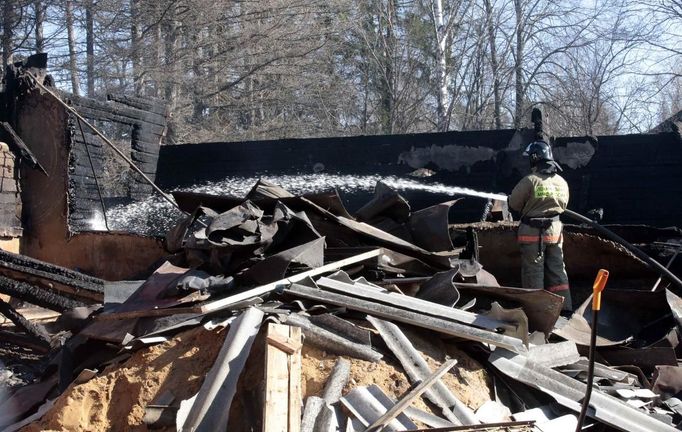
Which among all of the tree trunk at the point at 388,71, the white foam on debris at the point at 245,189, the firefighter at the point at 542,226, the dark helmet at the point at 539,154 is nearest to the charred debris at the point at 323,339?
the firefighter at the point at 542,226

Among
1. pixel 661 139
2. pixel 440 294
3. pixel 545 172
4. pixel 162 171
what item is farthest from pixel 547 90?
pixel 440 294

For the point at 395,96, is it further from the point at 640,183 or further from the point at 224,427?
the point at 224,427

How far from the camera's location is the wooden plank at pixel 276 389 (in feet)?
13.4

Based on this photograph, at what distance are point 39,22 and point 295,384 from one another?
16427 millimetres

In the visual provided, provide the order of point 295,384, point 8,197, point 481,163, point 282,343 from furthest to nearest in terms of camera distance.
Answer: point 481,163 → point 8,197 → point 282,343 → point 295,384

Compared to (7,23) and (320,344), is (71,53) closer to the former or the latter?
(7,23)

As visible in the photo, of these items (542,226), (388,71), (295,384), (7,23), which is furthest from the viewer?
(388,71)

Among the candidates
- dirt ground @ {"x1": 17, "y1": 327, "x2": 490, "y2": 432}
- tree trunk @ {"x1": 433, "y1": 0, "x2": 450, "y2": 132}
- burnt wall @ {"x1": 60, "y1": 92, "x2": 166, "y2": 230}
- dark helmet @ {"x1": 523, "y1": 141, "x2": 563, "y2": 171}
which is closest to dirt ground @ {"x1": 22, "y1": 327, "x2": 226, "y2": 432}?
dirt ground @ {"x1": 17, "y1": 327, "x2": 490, "y2": 432}

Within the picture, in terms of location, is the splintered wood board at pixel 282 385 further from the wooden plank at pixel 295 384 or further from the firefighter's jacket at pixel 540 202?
the firefighter's jacket at pixel 540 202

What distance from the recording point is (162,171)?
1175cm

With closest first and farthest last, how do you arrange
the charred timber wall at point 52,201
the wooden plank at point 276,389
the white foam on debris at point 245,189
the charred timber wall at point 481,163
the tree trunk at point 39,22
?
the wooden plank at point 276,389
the charred timber wall at point 52,201
the charred timber wall at point 481,163
the white foam on debris at point 245,189
the tree trunk at point 39,22

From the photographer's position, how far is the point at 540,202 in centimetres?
758

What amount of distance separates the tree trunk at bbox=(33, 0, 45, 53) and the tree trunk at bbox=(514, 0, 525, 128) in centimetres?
1176

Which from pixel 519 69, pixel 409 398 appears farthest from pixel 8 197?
pixel 519 69
